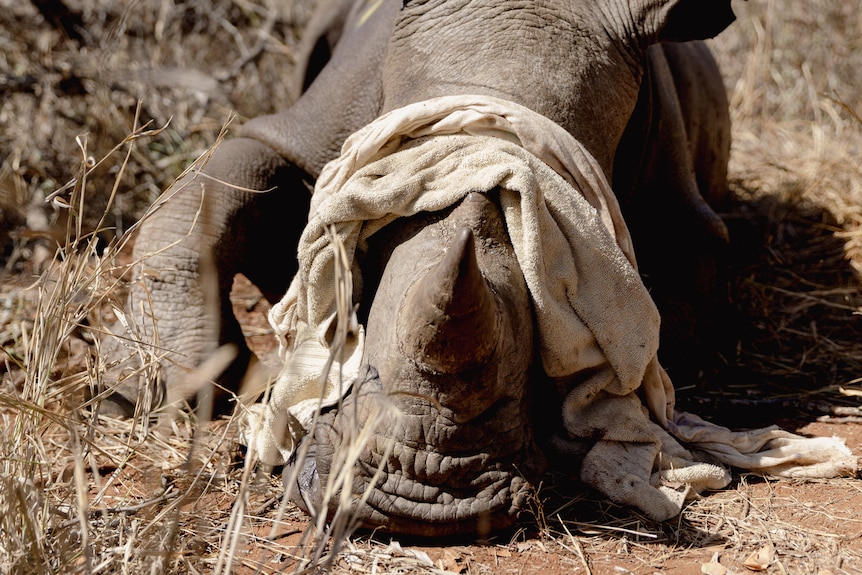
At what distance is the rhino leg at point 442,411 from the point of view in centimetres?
207

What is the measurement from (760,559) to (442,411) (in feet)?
2.98

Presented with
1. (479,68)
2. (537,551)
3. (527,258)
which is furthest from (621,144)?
(537,551)

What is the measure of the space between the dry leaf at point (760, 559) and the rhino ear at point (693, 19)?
5.05ft

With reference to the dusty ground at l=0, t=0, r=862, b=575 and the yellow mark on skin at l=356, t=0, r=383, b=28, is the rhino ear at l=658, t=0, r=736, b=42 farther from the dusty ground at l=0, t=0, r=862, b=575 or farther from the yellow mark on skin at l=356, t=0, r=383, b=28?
the yellow mark on skin at l=356, t=0, r=383, b=28

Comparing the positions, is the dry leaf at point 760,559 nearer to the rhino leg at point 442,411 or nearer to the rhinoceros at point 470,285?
the rhinoceros at point 470,285

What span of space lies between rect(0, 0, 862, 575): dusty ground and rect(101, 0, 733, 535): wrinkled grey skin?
0.20 metres

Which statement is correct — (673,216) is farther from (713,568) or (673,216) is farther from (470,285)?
(470,285)

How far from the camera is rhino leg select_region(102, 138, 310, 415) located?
9.81 feet

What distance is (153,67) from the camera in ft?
17.1

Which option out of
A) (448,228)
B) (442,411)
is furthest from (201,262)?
(442,411)

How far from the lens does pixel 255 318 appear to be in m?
4.17

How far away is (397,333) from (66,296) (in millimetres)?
836

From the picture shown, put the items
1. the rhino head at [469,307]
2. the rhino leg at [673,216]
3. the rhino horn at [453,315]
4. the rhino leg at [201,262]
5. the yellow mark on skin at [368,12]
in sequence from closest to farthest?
the rhino horn at [453,315]
the rhino head at [469,307]
the rhino leg at [201,262]
the rhino leg at [673,216]
the yellow mark on skin at [368,12]

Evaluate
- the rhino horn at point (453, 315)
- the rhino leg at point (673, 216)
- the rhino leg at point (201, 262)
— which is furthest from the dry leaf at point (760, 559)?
the rhino leg at point (201, 262)
